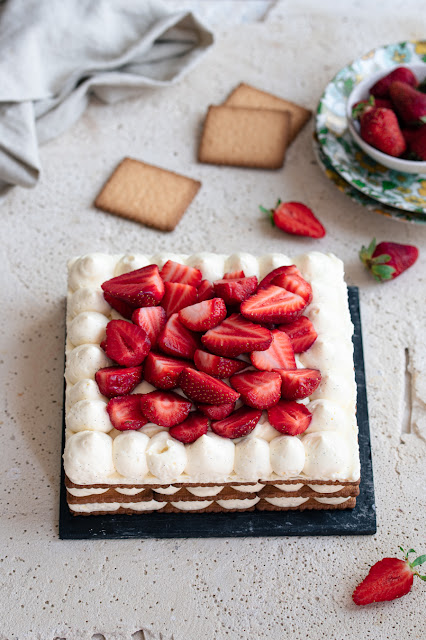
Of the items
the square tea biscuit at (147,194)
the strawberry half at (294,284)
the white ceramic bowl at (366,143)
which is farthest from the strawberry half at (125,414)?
the white ceramic bowl at (366,143)

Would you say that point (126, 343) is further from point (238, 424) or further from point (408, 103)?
point (408, 103)

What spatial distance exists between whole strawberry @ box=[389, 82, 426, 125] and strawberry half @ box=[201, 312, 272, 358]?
3.17ft

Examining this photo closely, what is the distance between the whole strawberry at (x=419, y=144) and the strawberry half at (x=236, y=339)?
89cm

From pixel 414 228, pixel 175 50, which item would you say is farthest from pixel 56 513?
pixel 175 50

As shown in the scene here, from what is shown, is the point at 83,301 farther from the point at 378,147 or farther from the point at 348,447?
the point at 378,147

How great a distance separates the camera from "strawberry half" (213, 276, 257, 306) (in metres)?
1.78

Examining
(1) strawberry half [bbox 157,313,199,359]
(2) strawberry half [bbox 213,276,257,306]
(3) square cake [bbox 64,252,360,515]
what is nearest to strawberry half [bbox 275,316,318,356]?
(3) square cake [bbox 64,252,360,515]

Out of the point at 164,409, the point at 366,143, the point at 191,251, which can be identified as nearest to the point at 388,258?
the point at 366,143

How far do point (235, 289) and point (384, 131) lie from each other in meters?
0.82

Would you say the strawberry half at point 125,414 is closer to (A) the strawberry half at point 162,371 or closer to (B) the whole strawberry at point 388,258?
(A) the strawberry half at point 162,371

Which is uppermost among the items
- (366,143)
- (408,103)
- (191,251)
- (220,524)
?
(408,103)

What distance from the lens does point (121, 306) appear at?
1830 millimetres

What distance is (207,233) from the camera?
2377 millimetres

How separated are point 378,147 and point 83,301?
1.04 metres
